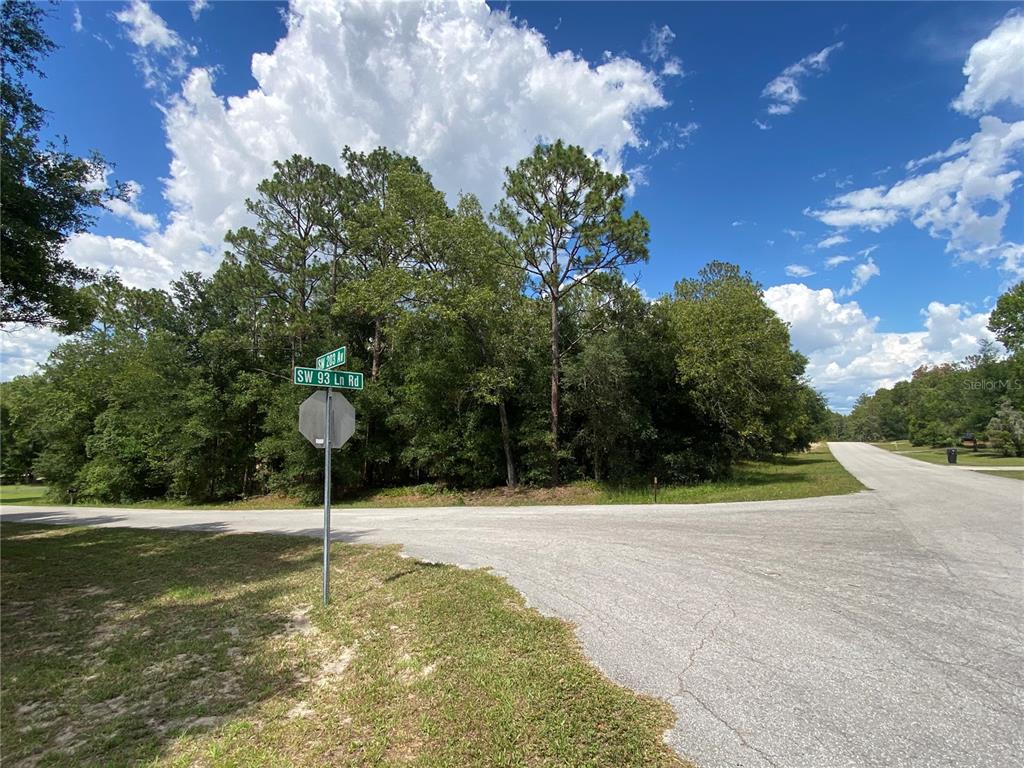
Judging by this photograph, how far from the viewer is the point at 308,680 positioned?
381cm

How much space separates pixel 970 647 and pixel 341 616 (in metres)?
5.76

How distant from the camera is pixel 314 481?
22375 millimetres

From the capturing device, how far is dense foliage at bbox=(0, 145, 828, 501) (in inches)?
749

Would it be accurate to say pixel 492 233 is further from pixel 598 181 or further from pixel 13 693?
pixel 13 693

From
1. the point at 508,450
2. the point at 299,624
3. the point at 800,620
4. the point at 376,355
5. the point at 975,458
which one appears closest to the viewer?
the point at 800,620

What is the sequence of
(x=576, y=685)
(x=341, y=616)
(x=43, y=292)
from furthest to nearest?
(x=43, y=292), (x=341, y=616), (x=576, y=685)

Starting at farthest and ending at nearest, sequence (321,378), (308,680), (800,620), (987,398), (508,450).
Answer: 1. (987,398)
2. (508,450)
3. (321,378)
4. (800,620)
5. (308,680)

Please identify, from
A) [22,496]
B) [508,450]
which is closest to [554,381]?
[508,450]

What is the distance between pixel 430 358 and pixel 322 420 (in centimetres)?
1538

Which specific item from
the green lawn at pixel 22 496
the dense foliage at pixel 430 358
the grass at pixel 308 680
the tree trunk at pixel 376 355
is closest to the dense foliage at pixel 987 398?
the dense foliage at pixel 430 358

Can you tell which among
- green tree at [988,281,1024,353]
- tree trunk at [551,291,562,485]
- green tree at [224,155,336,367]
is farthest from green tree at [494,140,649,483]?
green tree at [988,281,1024,353]

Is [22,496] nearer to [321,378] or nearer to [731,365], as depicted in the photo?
[321,378]

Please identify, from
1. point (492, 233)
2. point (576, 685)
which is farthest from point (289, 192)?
point (576, 685)

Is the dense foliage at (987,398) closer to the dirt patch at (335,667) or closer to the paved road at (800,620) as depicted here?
the paved road at (800,620)
